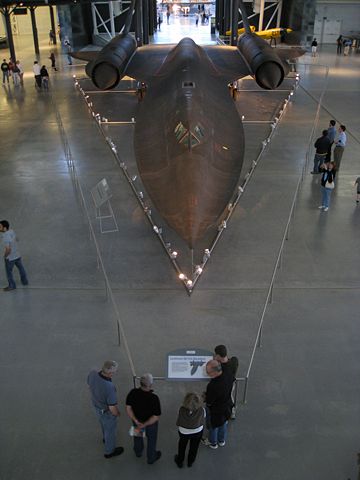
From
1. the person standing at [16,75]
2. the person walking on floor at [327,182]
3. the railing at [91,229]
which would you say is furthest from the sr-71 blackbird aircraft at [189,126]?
the person standing at [16,75]

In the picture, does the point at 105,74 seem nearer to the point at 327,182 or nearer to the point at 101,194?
the point at 101,194

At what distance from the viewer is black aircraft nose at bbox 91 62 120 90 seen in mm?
12188

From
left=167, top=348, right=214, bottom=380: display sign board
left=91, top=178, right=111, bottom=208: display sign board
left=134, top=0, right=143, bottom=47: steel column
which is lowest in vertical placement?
left=167, top=348, right=214, bottom=380: display sign board

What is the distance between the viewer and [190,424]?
3934 mm

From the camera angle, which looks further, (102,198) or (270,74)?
(270,74)

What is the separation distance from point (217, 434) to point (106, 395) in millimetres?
1219

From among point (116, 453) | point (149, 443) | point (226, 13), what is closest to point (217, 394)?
point (149, 443)

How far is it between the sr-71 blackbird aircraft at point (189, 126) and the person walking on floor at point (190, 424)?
2.92 metres

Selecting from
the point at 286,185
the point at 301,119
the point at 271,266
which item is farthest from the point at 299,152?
the point at 271,266

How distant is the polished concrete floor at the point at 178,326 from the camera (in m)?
4.43

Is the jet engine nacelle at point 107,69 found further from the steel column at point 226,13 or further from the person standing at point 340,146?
the steel column at point 226,13

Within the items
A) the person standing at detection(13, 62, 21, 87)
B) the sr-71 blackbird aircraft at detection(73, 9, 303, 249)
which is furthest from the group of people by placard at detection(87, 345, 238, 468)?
the person standing at detection(13, 62, 21, 87)

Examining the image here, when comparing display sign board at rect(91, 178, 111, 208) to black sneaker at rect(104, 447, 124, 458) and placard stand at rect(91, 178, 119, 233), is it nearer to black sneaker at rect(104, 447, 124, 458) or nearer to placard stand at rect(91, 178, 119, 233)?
placard stand at rect(91, 178, 119, 233)

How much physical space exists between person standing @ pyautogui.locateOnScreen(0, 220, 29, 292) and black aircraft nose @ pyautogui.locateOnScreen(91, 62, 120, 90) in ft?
23.0
